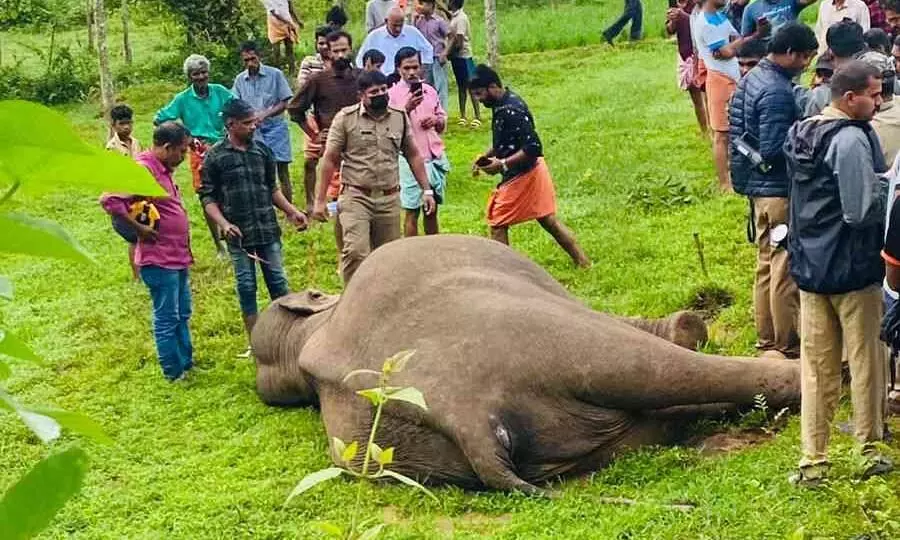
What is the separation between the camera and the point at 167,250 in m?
6.83

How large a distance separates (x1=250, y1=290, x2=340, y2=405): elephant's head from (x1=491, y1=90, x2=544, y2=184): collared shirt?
4.78 ft

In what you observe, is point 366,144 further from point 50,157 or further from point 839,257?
point 50,157

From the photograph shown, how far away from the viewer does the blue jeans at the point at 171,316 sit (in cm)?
691

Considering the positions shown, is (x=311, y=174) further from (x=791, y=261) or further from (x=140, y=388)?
(x=791, y=261)

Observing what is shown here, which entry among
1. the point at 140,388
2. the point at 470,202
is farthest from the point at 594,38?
the point at 140,388

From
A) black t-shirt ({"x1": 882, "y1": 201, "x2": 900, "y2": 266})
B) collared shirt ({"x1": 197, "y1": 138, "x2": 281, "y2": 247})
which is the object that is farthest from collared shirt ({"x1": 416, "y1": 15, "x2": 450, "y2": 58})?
black t-shirt ({"x1": 882, "y1": 201, "x2": 900, "y2": 266})

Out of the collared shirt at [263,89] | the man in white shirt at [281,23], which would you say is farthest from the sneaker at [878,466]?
the man in white shirt at [281,23]

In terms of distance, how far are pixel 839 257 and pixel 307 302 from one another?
3.21 metres

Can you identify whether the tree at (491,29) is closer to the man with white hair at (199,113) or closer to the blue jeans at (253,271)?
the man with white hair at (199,113)

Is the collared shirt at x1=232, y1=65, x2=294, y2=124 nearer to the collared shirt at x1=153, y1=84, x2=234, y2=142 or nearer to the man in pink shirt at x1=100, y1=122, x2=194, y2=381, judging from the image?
the collared shirt at x1=153, y1=84, x2=234, y2=142

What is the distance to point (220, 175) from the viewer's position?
274 inches

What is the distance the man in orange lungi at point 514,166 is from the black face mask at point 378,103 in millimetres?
526

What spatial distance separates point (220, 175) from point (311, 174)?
3005 mm

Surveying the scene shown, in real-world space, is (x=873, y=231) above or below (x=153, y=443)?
above
